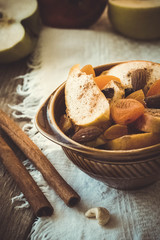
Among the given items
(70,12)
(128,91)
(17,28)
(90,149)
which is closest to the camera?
(90,149)

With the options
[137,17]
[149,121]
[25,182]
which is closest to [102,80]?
[149,121]

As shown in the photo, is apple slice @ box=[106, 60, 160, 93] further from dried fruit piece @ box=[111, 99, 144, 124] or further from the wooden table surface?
the wooden table surface

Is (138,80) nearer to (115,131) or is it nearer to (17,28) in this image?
(115,131)

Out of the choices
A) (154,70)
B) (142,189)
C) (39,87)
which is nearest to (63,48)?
(39,87)

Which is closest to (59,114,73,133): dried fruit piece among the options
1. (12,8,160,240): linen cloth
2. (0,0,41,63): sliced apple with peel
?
(12,8,160,240): linen cloth

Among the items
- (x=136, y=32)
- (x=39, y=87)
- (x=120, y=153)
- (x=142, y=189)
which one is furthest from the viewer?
(x=136, y=32)

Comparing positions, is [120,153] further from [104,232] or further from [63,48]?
[63,48]
